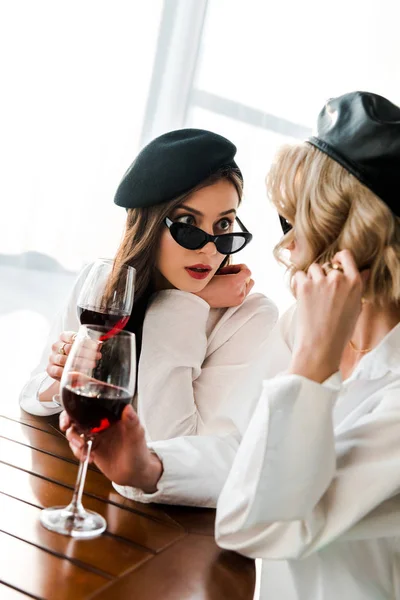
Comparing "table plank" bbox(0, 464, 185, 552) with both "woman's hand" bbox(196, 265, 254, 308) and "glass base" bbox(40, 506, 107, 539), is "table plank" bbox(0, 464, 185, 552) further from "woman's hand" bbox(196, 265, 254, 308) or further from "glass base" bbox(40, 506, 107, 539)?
"woman's hand" bbox(196, 265, 254, 308)

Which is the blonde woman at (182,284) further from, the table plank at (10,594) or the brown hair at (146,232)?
the table plank at (10,594)

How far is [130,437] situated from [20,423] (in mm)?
470

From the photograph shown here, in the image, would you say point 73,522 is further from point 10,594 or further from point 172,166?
point 172,166

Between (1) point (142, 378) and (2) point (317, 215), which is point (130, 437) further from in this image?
(1) point (142, 378)

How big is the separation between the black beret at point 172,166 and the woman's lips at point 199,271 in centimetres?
22

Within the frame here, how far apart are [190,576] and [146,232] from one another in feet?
3.82

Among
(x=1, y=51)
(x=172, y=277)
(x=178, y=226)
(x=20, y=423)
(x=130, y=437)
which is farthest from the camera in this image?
(x=1, y=51)

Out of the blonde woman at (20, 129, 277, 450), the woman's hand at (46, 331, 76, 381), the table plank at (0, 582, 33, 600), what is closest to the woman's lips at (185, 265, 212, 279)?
the blonde woman at (20, 129, 277, 450)

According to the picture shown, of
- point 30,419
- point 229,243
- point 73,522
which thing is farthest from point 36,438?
point 229,243

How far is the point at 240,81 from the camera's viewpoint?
403 centimetres

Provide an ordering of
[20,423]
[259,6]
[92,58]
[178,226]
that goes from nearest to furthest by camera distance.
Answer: [20,423] → [178,226] → [92,58] → [259,6]

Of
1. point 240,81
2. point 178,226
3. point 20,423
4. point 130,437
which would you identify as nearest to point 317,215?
point 130,437

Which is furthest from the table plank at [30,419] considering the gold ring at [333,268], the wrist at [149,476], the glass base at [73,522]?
the gold ring at [333,268]

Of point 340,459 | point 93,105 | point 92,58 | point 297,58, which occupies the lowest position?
point 340,459
